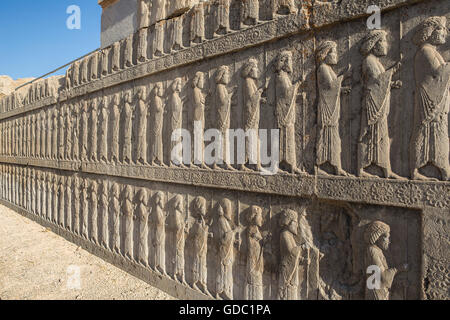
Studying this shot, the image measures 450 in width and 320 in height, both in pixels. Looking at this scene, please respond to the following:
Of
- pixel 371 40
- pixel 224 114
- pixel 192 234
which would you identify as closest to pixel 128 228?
pixel 192 234

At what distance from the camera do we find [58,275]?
486 cm

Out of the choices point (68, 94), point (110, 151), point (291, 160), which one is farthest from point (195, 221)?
point (68, 94)

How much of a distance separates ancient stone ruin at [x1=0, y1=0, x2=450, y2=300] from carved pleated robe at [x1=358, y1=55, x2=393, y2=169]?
1cm

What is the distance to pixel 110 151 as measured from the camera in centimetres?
525

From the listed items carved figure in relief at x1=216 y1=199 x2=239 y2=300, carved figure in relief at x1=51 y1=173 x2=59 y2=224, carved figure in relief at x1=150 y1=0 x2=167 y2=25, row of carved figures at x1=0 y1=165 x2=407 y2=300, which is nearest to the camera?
row of carved figures at x1=0 y1=165 x2=407 y2=300

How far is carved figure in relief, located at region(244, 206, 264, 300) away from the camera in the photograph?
3.20 metres

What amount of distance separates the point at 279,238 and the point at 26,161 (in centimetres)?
822

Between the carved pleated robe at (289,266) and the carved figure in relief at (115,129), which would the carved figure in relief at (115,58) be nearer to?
the carved figure in relief at (115,129)

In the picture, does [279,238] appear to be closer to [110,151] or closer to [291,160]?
[291,160]

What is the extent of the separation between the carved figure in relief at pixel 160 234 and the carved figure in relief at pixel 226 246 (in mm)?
1084

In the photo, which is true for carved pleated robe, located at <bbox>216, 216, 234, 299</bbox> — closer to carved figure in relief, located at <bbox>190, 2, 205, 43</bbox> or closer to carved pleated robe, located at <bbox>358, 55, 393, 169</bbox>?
carved pleated robe, located at <bbox>358, 55, 393, 169</bbox>

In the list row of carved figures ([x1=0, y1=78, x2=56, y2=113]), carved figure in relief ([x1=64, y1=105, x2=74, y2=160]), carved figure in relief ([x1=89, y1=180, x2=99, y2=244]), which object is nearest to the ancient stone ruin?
carved figure in relief ([x1=89, y1=180, x2=99, y2=244])

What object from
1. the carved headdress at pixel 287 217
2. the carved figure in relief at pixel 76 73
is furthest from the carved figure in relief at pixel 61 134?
the carved headdress at pixel 287 217

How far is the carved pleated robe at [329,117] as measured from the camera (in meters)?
2.69
